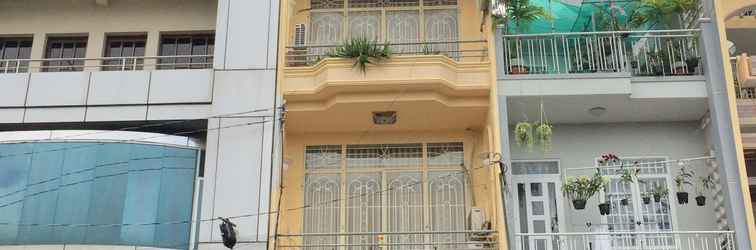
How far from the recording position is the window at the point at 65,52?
49.2 feet

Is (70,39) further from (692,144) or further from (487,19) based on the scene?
(692,144)

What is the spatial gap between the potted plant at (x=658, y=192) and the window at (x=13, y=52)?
37.9ft

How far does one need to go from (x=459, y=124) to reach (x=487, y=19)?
1.92 m

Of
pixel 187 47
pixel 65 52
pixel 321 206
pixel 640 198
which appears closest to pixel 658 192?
pixel 640 198

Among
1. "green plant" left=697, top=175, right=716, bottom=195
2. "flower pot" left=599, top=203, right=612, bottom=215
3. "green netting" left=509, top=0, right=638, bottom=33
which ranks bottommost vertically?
"flower pot" left=599, top=203, right=612, bottom=215

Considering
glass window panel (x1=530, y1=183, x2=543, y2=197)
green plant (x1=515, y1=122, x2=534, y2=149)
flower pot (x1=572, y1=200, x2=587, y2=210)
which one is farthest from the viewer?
glass window panel (x1=530, y1=183, x2=543, y2=197)

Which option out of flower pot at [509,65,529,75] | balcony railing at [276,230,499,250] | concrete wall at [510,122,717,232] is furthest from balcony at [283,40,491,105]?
balcony railing at [276,230,499,250]

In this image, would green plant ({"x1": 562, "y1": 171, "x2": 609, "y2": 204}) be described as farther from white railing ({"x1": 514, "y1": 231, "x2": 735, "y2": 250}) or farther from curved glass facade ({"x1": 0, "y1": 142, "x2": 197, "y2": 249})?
curved glass facade ({"x1": 0, "y1": 142, "x2": 197, "y2": 249})

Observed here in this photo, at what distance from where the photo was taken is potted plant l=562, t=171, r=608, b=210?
12.6 metres

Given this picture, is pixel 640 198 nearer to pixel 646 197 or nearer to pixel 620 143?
pixel 646 197

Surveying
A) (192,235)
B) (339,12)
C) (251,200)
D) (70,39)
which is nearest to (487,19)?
(339,12)

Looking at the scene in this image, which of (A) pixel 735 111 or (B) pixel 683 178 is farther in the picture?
(B) pixel 683 178

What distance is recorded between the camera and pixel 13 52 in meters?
15.3

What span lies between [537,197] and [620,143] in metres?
1.79
